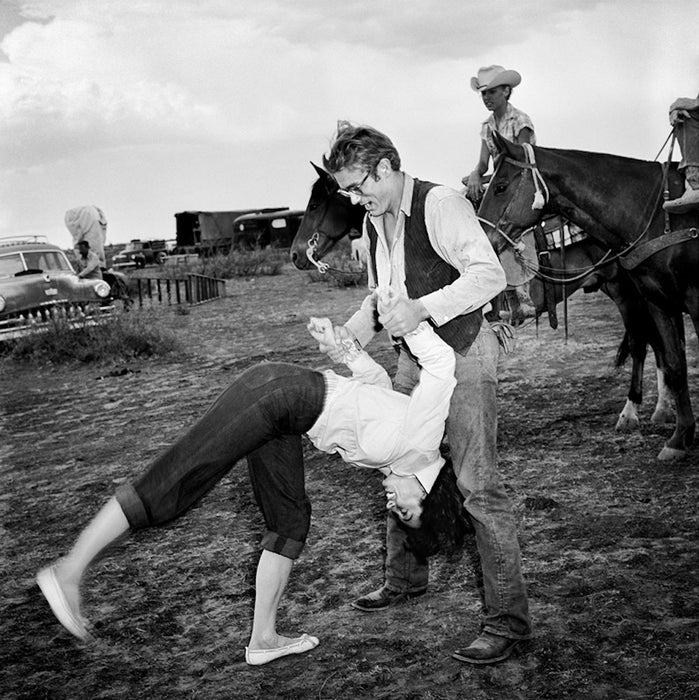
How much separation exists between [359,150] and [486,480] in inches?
48.4

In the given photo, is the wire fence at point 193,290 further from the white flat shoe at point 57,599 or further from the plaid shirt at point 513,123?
the white flat shoe at point 57,599

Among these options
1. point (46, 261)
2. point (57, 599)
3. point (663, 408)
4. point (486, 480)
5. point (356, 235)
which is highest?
point (46, 261)

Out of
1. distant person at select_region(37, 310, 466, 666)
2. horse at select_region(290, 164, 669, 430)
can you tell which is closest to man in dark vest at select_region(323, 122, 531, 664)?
distant person at select_region(37, 310, 466, 666)

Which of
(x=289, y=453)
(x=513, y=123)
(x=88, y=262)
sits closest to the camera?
(x=289, y=453)

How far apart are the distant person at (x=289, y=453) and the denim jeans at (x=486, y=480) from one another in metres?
0.10

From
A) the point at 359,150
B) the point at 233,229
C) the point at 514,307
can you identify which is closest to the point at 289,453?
the point at 359,150

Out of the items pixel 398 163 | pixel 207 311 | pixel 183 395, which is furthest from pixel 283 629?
pixel 207 311

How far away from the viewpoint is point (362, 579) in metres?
4.12

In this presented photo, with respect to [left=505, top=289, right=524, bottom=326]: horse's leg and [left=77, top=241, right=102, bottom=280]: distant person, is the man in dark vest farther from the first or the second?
[left=77, top=241, right=102, bottom=280]: distant person

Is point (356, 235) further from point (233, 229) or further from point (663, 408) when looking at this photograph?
point (233, 229)

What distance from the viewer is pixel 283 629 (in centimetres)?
367

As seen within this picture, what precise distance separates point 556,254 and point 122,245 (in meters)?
53.0

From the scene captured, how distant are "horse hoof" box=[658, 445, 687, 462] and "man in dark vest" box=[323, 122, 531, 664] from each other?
290 cm

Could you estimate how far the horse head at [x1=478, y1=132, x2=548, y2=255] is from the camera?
5570 mm
